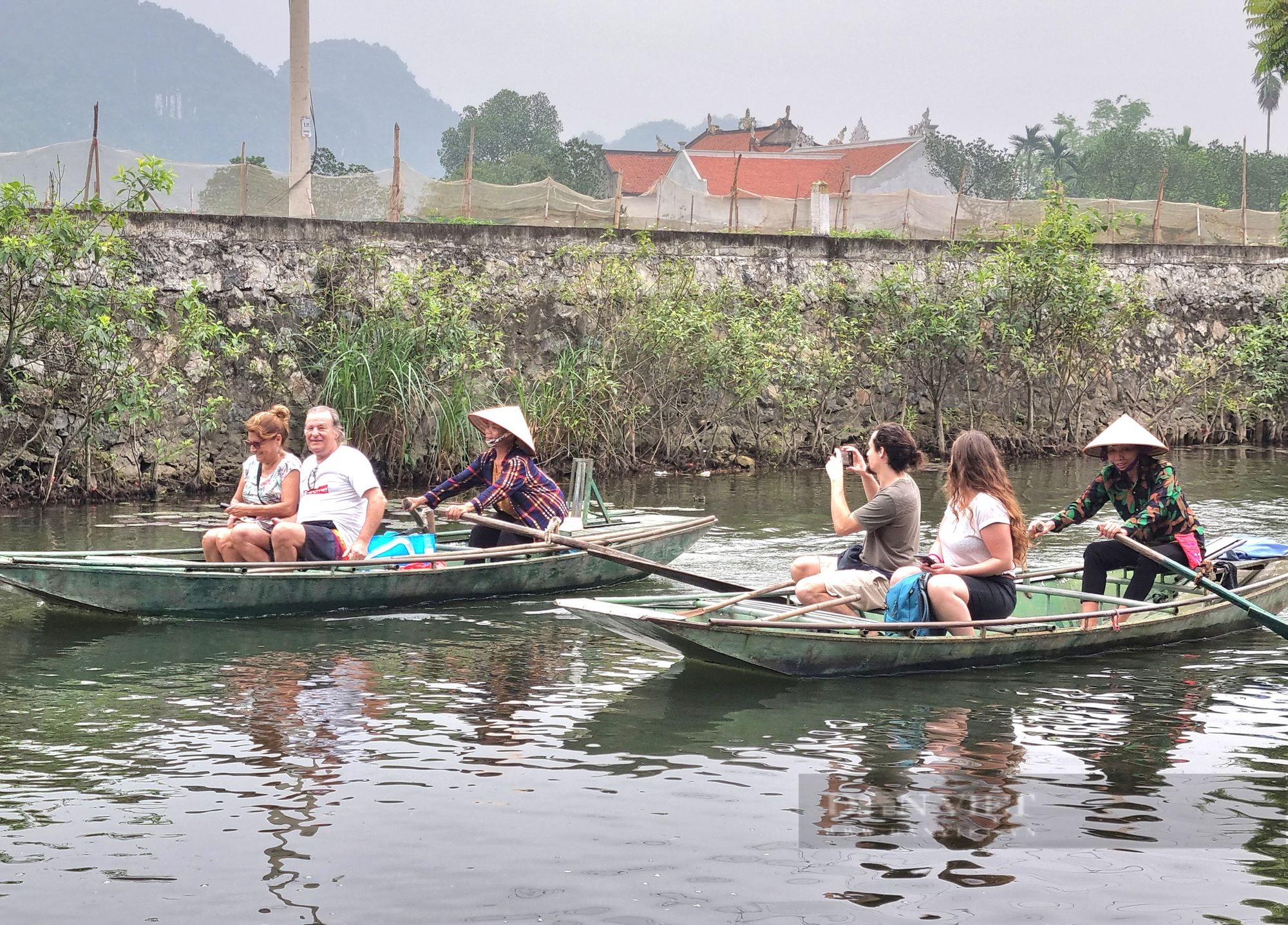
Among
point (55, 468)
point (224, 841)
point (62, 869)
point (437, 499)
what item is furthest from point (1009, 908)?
point (55, 468)

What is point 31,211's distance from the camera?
1361 cm

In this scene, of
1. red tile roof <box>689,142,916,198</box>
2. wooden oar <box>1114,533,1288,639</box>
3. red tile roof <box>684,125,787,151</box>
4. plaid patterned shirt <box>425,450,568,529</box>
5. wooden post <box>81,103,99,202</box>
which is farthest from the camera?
red tile roof <box>684,125,787,151</box>

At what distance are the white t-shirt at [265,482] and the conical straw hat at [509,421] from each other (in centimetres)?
124

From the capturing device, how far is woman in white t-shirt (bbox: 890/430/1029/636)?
6.92m

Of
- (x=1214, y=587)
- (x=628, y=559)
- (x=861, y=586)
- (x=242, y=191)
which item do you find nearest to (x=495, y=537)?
(x=628, y=559)

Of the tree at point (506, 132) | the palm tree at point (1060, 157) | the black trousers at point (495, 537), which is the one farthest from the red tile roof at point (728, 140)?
the black trousers at point (495, 537)

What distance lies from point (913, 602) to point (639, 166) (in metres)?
46.8

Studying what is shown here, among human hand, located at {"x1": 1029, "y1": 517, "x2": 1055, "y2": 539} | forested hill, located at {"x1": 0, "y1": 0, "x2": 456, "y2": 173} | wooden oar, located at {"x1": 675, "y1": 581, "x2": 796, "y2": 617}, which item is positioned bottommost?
wooden oar, located at {"x1": 675, "y1": 581, "x2": 796, "y2": 617}

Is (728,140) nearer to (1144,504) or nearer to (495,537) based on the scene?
(495,537)

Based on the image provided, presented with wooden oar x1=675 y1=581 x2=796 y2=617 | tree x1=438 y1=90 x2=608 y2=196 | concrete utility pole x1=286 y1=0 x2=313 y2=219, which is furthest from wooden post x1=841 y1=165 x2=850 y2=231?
tree x1=438 y1=90 x2=608 y2=196

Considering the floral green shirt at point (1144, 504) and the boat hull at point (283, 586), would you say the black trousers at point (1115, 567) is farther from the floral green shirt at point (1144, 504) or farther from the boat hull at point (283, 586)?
the boat hull at point (283, 586)

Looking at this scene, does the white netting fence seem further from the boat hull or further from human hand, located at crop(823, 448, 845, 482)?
human hand, located at crop(823, 448, 845, 482)

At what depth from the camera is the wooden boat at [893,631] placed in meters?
6.83

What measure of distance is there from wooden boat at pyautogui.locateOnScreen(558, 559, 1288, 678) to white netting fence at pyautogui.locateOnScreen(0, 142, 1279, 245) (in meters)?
9.32
